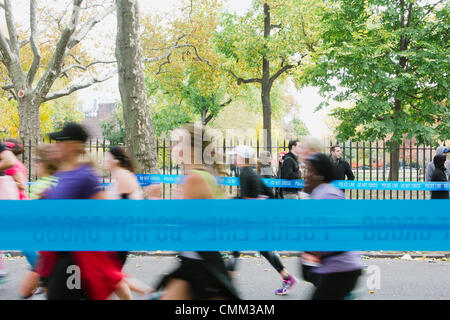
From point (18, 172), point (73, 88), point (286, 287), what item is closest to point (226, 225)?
point (286, 287)

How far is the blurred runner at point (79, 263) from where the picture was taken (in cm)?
283

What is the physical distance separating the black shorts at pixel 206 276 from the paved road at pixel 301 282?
189 cm

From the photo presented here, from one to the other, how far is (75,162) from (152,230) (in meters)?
1.15

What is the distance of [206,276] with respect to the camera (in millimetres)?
2697

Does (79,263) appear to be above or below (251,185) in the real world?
below

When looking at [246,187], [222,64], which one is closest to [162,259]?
[246,187]

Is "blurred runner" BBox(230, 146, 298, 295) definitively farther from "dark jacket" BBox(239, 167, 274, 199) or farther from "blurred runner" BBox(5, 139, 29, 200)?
"blurred runner" BBox(5, 139, 29, 200)

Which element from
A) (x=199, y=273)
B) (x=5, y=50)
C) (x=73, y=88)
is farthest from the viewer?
(x=73, y=88)

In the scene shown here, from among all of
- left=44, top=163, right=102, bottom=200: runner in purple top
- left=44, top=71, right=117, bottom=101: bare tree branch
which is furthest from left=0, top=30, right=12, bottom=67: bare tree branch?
left=44, top=163, right=102, bottom=200: runner in purple top

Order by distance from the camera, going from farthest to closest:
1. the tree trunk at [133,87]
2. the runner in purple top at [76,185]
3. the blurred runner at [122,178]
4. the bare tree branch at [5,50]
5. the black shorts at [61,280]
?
the bare tree branch at [5,50] → the tree trunk at [133,87] → the blurred runner at [122,178] → the runner in purple top at [76,185] → the black shorts at [61,280]

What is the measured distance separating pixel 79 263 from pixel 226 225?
3.48 ft

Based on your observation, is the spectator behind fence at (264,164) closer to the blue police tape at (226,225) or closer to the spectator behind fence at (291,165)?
the spectator behind fence at (291,165)

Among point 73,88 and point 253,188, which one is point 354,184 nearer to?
point 253,188

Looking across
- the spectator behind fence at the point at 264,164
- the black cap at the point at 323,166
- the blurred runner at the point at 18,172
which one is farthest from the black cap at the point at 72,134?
the spectator behind fence at the point at 264,164
